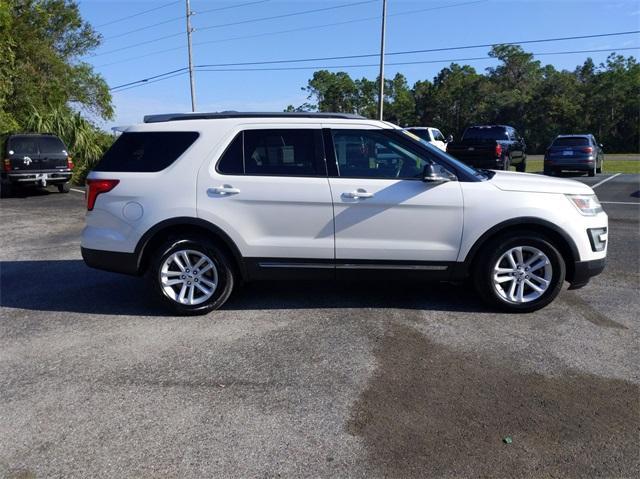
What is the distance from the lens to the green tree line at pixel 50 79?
66.1 ft

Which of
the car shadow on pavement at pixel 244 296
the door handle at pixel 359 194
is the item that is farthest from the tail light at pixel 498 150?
the door handle at pixel 359 194

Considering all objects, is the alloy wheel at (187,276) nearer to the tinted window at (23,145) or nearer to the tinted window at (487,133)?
the tinted window at (23,145)

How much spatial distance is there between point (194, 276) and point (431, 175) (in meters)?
2.36

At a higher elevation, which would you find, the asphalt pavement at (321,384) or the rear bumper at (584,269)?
the rear bumper at (584,269)

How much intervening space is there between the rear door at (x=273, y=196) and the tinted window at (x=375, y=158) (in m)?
0.21

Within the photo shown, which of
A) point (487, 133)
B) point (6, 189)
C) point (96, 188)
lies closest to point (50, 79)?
point (6, 189)

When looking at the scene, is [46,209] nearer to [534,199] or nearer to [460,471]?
[534,199]

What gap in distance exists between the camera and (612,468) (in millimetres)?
2918

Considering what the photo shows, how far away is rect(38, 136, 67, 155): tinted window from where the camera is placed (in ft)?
53.5

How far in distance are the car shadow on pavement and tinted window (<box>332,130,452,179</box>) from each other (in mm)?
1307

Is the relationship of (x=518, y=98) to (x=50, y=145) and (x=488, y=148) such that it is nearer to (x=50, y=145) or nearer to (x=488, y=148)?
(x=488, y=148)

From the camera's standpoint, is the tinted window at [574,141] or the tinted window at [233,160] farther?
the tinted window at [574,141]

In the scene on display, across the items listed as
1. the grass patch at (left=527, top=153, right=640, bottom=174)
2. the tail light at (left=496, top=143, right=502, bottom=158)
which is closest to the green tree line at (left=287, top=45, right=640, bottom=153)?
the grass patch at (left=527, top=153, right=640, bottom=174)

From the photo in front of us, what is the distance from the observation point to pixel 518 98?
66.1 m
